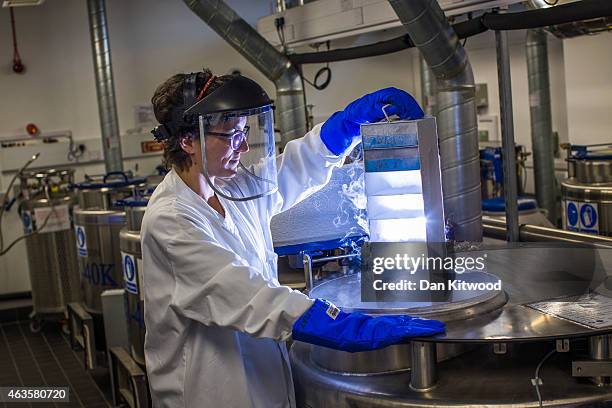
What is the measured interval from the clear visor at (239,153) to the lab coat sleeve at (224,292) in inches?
6.2

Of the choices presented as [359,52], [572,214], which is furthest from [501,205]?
[359,52]

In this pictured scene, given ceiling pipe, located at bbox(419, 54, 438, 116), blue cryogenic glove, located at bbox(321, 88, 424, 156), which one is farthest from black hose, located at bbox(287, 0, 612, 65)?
ceiling pipe, located at bbox(419, 54, 438, 116)

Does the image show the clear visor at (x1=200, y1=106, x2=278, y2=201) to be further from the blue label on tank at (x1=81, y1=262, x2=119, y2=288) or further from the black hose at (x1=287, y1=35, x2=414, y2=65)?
the blue label on tank at (x1=81, y1=262, x2=119, y2=288)

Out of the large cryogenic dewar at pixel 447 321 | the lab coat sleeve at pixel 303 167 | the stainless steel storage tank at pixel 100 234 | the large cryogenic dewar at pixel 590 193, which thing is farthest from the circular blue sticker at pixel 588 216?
the stainless steel storage tank at pixel 100 234

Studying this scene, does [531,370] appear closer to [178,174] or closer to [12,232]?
[178,174]

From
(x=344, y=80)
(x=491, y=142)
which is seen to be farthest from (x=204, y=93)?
(x=344, y=80)

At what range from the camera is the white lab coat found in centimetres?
150

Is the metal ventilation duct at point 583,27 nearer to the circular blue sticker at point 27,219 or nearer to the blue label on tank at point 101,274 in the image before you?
the blue label on tank at point 101,274

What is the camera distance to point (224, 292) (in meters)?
1.50

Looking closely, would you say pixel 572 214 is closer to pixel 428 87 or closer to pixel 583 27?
pixel 583 27

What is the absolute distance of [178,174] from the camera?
5.65ft

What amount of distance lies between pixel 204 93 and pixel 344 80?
463cm

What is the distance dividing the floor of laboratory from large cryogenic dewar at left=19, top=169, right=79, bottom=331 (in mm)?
197

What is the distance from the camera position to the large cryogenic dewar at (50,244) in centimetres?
477
